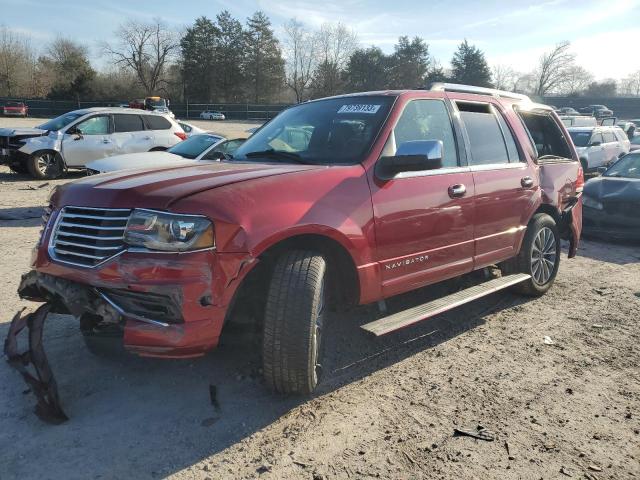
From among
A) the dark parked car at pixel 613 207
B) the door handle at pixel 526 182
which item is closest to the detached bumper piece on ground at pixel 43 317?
the door handle at pixel 526 182

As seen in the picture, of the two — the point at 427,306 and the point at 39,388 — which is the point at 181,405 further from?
the point at 427,306

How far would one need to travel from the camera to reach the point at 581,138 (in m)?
15.9

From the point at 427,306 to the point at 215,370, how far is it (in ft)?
5.38

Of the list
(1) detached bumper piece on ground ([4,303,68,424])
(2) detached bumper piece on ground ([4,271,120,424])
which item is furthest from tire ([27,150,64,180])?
(1) detached bumper piece on ground ([4,303,68,424])

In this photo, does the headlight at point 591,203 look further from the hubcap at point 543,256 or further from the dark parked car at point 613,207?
the hubcap at point 543,256

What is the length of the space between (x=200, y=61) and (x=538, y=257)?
7060 centimetres

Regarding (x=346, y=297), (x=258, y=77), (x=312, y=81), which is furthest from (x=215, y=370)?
(x=312, y=81)

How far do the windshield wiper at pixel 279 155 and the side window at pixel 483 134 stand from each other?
A: 157 centimetres

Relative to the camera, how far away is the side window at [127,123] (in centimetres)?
1263

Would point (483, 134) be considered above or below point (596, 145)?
above

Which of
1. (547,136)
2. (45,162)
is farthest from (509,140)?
(45,162)

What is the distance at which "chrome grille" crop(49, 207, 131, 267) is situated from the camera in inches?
107

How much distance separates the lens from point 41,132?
1264cm

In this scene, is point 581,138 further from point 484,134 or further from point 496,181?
point 496,181
